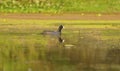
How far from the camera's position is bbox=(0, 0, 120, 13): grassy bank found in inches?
1171

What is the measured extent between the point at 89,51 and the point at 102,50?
47 cm

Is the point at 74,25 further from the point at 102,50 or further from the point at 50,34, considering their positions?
the point at 102,50

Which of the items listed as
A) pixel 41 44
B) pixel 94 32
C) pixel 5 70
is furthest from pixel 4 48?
pixel 94 32

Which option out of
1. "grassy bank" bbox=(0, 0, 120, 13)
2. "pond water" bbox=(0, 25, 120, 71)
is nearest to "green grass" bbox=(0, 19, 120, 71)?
"pond water" bbox=(0, 25, 120, 71)

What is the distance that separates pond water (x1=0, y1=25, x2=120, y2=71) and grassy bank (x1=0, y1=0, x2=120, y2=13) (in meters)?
6.73

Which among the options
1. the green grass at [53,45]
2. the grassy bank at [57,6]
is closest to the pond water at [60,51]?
the green grass at [53,45]

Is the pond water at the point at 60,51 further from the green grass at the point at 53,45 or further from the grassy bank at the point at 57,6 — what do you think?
the grassy bank at the point at 57,6

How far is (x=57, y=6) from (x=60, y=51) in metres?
14.0

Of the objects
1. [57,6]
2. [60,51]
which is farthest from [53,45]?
[57,6]

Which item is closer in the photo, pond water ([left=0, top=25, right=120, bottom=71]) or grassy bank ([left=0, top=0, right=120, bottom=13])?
pond water ([left=0, top=25, right=120, bottom=71])

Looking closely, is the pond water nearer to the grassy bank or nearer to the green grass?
the green grass

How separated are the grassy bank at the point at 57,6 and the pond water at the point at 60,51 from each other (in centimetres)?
673

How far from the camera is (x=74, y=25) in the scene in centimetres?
2498

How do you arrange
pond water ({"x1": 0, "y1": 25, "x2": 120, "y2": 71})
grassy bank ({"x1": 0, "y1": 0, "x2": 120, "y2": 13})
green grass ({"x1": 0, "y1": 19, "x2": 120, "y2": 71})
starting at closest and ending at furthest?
pond water ({"x1": 0, "y1": 25, "x2": 120, "y2": 71}) < green grass ({"x1": 0, "y1": 19, "x2": 120, "y2": 71}) < grassy bank ({"x1": 0, "y1": 0, "x2": 120, "y2": 13})
